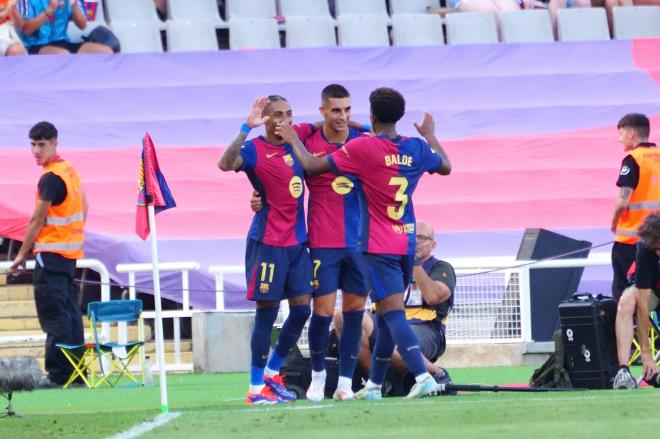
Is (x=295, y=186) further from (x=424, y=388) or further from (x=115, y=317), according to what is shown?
(x=115, y=317)

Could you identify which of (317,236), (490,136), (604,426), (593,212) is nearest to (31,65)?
(490,136)

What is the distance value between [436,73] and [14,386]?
13679 mm

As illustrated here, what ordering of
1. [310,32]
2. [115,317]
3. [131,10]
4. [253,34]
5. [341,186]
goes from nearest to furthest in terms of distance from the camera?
[341,186] < [115,317] < [253,34] < [310,32] < [131,10]

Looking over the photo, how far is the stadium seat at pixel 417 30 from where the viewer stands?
24.9 metres

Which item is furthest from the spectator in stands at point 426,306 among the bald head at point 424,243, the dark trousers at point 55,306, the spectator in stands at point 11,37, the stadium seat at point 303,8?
the stadium seat at point 303,8

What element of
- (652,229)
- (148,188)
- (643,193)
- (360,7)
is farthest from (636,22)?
(148,188)

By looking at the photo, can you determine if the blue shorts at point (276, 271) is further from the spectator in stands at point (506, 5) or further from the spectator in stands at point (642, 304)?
the spectator in stands at point (506, 5)

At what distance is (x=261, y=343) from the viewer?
11.5 metres

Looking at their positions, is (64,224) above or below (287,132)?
below

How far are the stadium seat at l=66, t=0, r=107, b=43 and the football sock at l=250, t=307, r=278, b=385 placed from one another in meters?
13.4

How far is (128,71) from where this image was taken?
2328 cm

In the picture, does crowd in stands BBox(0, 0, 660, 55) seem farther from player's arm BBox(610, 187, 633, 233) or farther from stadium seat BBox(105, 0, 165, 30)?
player's arm BBox(610, 187, 633, 233)

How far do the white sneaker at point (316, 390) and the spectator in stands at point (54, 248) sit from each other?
394 cm

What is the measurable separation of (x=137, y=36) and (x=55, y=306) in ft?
32.9
